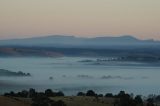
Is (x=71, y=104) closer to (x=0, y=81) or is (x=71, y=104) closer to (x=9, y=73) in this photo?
(x=0, y=81)

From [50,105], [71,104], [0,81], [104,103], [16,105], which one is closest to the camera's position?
[16,105]

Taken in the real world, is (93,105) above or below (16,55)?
below

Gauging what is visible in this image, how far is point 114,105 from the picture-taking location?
67000 mm

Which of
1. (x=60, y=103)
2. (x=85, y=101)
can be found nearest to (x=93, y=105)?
(x=85, y=101)

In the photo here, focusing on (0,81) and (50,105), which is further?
(0,81)

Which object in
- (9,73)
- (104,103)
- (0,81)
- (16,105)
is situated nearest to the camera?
(16,105)

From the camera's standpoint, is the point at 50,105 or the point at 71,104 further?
the point at 71,104

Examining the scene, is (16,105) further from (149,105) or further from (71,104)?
(149,105)

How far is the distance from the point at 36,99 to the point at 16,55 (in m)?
137

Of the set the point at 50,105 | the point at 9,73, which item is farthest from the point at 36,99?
the point at 9,73

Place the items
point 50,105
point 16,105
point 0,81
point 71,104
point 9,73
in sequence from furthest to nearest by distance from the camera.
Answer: point 9,73 < point 0,81 < point 71,104 < point 50,105 < point 16,105

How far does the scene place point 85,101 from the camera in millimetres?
67062

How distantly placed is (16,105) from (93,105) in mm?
19994

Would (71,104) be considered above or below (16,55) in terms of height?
below
